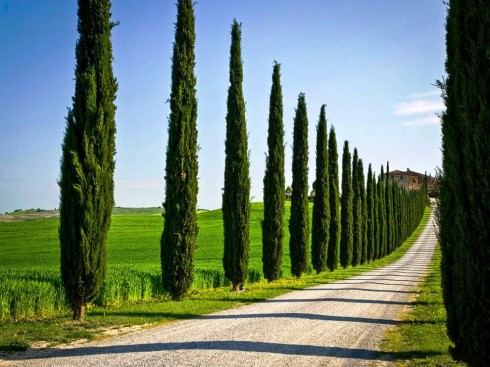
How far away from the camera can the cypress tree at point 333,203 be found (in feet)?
112

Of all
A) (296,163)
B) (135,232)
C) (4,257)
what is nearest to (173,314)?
(296,163)

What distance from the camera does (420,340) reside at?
9.53 metres

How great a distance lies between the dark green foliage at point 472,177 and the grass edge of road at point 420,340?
3.39ft

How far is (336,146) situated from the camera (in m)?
36.2

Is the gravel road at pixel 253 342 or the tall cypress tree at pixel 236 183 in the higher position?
the tall cypress tree at pixel 236 183

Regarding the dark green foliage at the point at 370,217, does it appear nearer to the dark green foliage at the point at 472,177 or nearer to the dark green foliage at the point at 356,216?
the dark green foliage at the point at 356,216

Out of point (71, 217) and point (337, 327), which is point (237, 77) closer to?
point (71, 217)

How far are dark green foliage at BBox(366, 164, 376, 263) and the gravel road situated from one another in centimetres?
3298

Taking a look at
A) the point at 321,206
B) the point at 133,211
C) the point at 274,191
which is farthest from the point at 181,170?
the point at 133,211

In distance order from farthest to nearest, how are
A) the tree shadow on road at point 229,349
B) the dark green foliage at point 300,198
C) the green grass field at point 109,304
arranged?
1. the dark green foliage at point 300,198
2. the green grass field at point 109,304
3. the tree shadow on road at point 229,349

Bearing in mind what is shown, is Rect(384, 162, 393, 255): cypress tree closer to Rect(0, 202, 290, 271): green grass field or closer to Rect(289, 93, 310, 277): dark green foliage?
Rect(0, 202, 290, 271): green grass field

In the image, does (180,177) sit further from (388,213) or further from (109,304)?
(388,213)

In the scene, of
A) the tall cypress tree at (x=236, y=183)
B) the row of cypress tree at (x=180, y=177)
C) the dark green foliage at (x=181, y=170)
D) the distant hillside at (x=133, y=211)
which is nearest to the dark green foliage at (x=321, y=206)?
the row of cypress tree at (x=180, y=177)

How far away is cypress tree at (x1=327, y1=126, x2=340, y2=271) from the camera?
34.2 m
